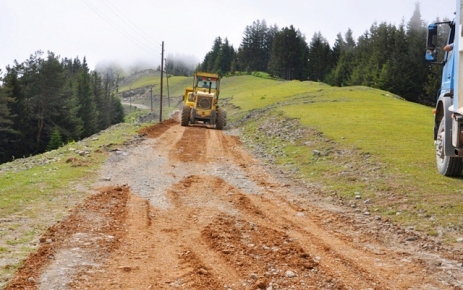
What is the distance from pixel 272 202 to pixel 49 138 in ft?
186

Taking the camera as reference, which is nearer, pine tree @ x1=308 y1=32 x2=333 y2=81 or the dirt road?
the dirt road

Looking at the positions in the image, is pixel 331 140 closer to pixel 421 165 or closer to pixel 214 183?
pixel 421 165

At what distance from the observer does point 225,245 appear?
23.7 feet

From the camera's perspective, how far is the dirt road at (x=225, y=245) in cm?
589

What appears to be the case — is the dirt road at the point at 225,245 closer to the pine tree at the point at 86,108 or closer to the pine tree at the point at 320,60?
the pine tree at the point at 86,108

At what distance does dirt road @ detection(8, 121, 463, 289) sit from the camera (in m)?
5.89

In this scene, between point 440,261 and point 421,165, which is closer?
point 440,261

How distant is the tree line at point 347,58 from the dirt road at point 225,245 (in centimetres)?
2662

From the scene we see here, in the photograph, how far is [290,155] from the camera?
18.1m

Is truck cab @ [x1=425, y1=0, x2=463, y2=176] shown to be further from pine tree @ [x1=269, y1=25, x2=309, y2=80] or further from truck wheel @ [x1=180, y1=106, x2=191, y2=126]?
pine tree @ [x1=269, y1=25, x2=309, y2=80]

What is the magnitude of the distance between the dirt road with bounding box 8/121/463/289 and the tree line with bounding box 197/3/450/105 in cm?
2662

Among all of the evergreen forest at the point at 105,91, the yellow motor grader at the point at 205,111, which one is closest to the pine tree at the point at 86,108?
the evergreen forest at the point at 105,91

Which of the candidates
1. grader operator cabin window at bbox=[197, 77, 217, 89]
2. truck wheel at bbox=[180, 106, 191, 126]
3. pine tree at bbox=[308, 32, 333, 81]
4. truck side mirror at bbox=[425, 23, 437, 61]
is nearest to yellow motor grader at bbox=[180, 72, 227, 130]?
truck wheel at bbox=[180, 106, 191, 126]

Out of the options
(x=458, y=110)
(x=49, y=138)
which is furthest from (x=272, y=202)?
(x=49, y=138)
